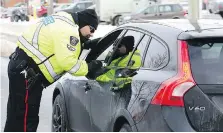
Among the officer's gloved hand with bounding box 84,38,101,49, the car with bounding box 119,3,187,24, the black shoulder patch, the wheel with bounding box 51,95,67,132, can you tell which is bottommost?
the car with bounding box 119,3,187,24

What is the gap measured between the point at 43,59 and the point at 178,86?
1.89 meters

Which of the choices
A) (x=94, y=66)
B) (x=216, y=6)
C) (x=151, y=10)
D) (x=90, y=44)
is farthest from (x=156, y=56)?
(x=216, y=6)

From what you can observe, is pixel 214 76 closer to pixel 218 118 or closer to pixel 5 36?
pixel 218 118

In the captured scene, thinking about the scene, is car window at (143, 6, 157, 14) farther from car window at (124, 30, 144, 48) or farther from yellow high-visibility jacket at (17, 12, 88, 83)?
car window at (124, 30, 144, 48)

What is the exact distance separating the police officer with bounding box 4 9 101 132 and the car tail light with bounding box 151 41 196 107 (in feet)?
4.68

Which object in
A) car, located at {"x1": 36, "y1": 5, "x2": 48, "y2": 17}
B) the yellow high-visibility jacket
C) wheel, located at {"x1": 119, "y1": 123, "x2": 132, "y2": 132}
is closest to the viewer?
wheel, located at {"x1": 119, "y1": 123, "x2": 132, "y2": 132}

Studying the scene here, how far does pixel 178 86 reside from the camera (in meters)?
4.23

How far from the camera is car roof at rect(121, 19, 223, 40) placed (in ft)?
14.7

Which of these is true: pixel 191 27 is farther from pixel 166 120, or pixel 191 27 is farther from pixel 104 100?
pixel 104 100

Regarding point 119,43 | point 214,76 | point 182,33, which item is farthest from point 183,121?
point 119,43

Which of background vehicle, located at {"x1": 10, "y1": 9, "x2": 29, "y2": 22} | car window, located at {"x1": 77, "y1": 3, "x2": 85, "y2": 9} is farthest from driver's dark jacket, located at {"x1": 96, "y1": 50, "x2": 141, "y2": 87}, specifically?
background vehicle, located at {"x1": 10, "y1": 9, "x2": 29, "y2": 22}

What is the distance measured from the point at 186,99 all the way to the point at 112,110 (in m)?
1.12

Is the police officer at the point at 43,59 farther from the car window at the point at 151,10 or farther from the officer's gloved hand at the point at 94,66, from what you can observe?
the car window at the point at 151,10

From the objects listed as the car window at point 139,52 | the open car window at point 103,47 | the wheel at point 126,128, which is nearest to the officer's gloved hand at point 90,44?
the open car window at point 103,47
